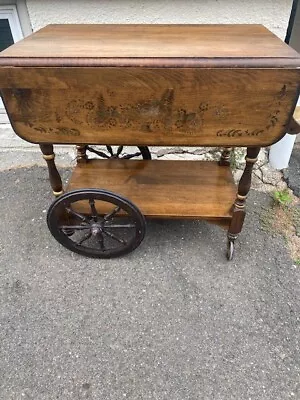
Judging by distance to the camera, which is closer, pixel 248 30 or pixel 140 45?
pixel 140 45

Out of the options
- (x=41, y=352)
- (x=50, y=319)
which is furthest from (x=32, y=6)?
(x=41, y=352)

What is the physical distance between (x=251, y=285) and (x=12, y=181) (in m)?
1.59

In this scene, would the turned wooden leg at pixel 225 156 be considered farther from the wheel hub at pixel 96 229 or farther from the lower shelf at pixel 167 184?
the wheel hub at pixel 96 229

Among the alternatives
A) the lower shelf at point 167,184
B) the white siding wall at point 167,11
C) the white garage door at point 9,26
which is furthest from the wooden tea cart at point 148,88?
the white garage door at point 9,26

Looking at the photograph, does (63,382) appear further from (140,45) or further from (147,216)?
(140,45)

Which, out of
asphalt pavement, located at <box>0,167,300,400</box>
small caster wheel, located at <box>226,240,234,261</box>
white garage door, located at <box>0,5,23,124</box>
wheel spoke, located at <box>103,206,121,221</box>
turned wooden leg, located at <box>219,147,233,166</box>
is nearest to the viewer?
asphalt pavement, located at <box>0,167,300,400</box>

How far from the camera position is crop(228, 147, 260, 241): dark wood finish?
1381 mm

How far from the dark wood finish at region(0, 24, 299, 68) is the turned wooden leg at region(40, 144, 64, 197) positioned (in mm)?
362

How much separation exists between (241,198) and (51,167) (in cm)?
84

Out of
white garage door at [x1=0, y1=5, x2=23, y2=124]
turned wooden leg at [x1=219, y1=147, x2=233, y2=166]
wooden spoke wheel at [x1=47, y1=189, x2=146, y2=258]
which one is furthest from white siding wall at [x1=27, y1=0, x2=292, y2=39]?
wooden spoke wheel at [x1=47, y1=189, x2=146, y2=258]

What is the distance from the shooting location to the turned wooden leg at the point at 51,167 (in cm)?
144

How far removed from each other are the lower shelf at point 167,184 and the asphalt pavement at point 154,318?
0.26 meters

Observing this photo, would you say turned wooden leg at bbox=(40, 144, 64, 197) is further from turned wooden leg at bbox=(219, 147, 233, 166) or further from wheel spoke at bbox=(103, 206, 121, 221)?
turned wooden leg at bbox=(219, 147, 233, 166)

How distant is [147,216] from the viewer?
1.63 metres
